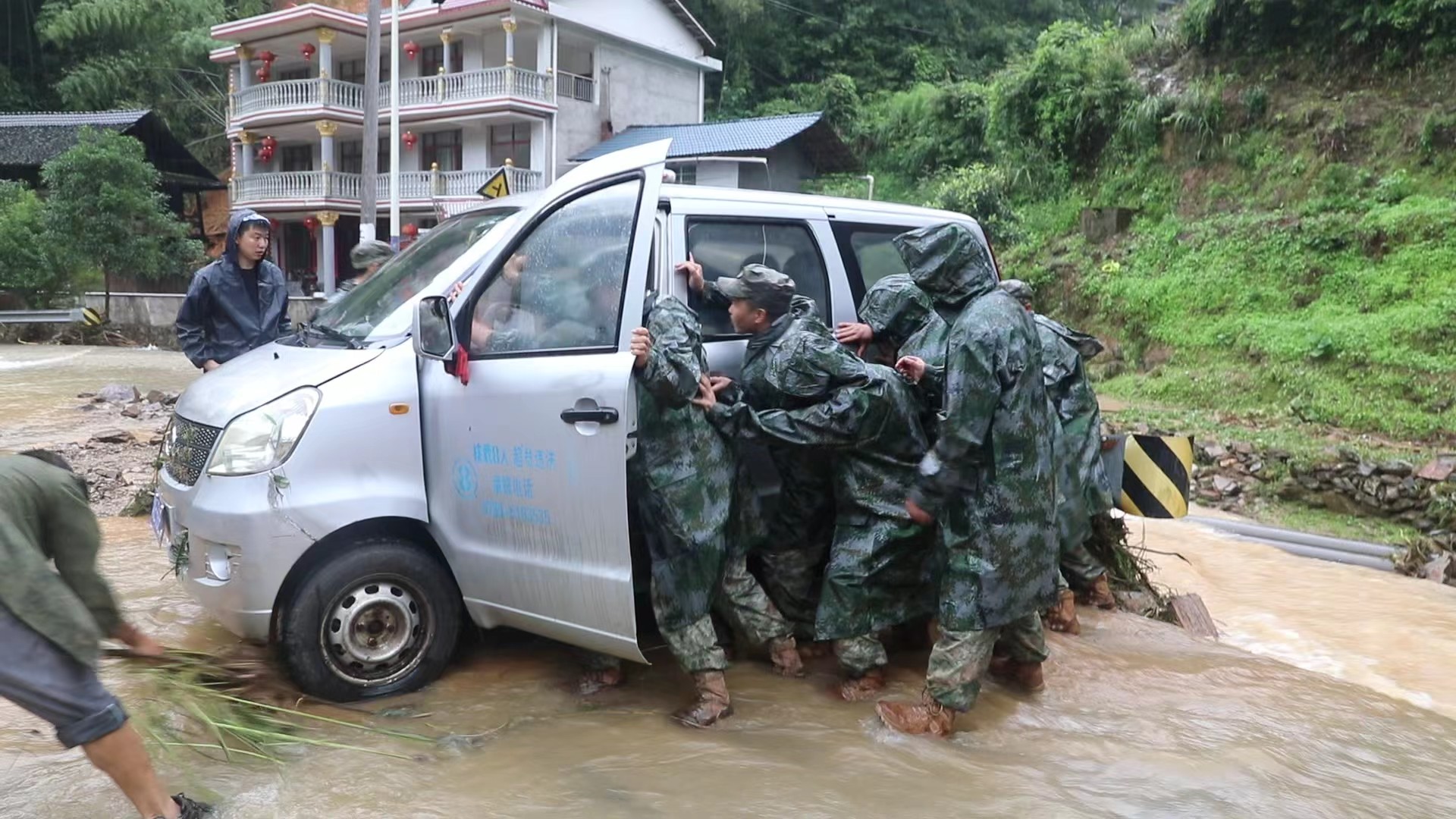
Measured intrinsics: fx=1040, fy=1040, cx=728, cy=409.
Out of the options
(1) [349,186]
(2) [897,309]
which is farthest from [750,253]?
(1) [349,186]

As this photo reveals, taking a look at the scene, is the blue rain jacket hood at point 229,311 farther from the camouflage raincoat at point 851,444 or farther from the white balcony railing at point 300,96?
the white balcony railing at point 300,96

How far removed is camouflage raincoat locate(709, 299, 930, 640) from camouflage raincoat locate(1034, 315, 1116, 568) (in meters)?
1.40

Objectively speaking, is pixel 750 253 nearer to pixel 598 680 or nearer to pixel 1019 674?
pixel 598 680

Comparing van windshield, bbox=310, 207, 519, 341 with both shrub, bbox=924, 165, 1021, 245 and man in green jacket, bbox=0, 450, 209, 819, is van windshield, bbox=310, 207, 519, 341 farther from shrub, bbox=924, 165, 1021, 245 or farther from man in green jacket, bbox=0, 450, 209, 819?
shrub, bbox=924, 165, 1021, 245

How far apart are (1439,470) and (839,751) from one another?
25.7 ft

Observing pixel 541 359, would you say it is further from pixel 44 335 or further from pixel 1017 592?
pixel 44 335

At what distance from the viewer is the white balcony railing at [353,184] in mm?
28703

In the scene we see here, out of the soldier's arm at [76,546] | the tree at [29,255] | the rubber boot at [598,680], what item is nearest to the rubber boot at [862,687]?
the rubber boot at [598,680]

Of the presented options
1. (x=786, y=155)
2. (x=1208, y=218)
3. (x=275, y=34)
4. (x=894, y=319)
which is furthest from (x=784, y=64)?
(x=894, y=319)

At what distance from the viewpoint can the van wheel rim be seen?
13.0 feet

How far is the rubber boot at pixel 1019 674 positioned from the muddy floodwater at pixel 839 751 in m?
0.07

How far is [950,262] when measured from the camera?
13.6ft

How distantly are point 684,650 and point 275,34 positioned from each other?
3306cm

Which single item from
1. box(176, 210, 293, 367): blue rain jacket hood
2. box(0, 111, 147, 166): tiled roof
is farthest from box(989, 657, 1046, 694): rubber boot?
box(0, 111, 147, 166): tiled roof
